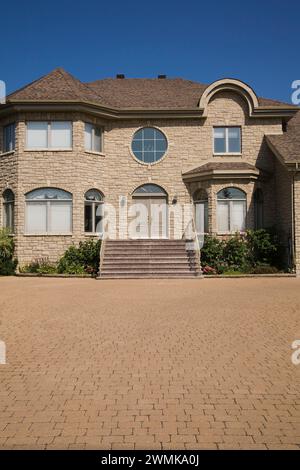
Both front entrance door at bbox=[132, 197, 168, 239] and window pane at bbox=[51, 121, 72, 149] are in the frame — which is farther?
front entrance door at bbox=[132, 197, 168, 239]

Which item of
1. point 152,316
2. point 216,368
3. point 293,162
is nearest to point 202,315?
point 152,316

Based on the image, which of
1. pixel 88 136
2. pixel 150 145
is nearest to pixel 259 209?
pixel 150 145

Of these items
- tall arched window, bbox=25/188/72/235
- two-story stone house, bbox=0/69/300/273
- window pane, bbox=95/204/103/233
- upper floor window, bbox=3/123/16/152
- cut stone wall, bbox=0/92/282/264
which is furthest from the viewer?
cut stone wall, bbox=0/92/282/264

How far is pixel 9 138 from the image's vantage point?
19.8 metres

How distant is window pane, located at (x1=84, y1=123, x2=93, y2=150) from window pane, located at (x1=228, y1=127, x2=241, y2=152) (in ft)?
23.5

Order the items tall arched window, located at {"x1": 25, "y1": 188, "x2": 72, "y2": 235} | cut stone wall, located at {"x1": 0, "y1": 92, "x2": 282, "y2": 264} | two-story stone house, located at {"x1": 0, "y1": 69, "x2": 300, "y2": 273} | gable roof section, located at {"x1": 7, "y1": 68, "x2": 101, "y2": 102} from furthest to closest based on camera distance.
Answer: cut stone wall, located at {"x1": 0, "y1": 92, "x2": 282, "y2": 264}, tall arched window, located at {"x1": 25, "y1": 188, "x2": 72, "y2": 235}, two-story stone house, located at {"x1": 0, "y1": 69, "x2": 300, "y2": 273}, gable roof section, located at {"x1": 7, "y1": 68, "x2": 101, "y2": 102}

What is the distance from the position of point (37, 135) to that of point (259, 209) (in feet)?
37.8

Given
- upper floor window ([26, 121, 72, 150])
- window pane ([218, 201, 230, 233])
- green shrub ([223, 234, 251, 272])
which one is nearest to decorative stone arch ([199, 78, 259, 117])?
window pane ([218, 201, 230, 233])

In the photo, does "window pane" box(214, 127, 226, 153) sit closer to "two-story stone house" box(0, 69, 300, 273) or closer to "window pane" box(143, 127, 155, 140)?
"two-story stone house" box(0, 69, 300, 273)

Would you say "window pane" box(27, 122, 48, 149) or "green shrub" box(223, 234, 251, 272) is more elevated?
"window pane" box(27, 122, 48, 149)

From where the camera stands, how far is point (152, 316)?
8.48 meters

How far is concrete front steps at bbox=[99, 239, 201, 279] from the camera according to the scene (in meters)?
16.0

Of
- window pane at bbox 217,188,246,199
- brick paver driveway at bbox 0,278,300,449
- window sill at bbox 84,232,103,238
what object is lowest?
brick paver driveway at bbox 0,278,300,449
